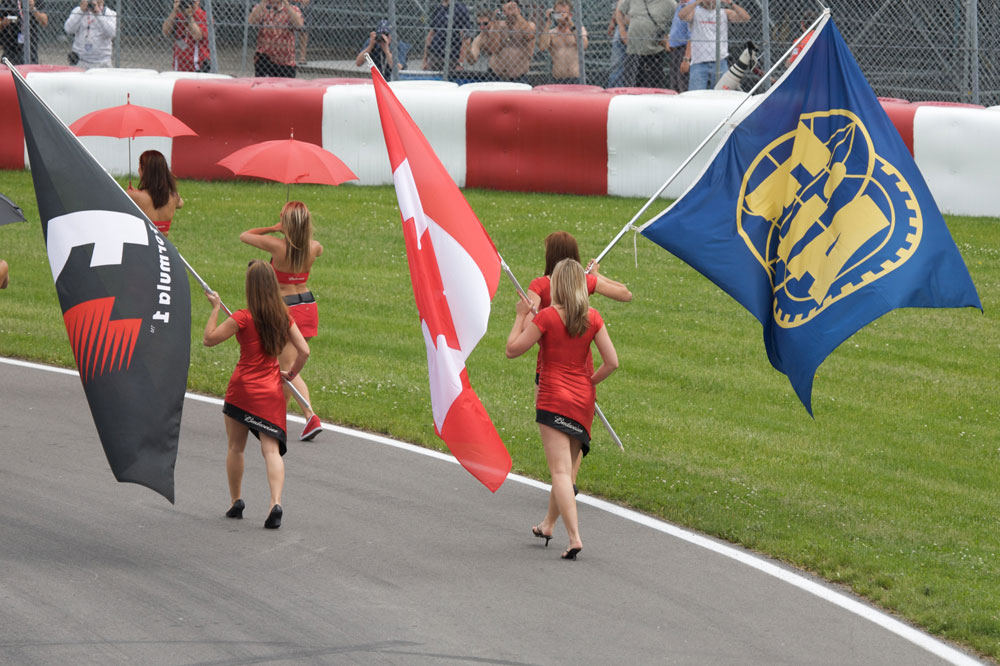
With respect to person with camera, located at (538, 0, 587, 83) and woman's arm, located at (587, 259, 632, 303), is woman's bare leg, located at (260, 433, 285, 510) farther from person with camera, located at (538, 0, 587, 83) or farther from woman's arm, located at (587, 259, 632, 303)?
person with camera, located at (538, 0, 587, 83)

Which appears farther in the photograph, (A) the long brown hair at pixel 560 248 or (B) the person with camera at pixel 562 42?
(B) the person with camera at pixel 562 42

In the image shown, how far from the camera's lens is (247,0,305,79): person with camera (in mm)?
18156

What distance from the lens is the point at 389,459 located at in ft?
30.6

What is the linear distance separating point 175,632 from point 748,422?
18.1 ft

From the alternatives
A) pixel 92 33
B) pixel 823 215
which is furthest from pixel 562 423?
pixel 92 33

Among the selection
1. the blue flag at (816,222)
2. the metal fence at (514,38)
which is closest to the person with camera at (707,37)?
the metal fence at (514,38)

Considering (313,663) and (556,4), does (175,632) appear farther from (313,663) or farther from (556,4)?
(556,4)

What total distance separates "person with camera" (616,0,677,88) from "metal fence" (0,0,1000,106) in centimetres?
11

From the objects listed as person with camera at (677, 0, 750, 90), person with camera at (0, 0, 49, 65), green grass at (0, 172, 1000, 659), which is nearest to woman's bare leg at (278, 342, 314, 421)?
green grass at (0, 172, 1000, 659)

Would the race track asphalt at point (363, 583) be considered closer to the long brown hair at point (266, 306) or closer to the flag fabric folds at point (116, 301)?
the flag fabric folds at point (116, 301)

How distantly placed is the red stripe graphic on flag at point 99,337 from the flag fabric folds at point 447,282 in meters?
1.50

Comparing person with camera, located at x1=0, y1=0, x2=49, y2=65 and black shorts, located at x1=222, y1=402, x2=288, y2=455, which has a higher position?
person with camera, located at x1=0, y1=0, x2=49, y2=65

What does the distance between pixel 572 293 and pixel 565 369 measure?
0.45 meters

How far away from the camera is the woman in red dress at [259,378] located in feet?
25.4
